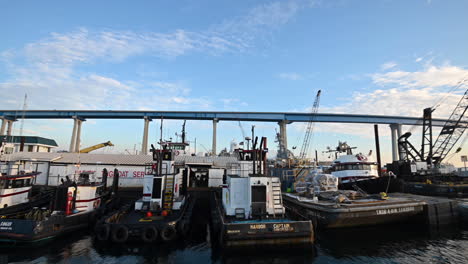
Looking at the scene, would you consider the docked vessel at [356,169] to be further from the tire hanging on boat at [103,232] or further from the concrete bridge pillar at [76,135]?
the concrete bridge pillar at [76,135]

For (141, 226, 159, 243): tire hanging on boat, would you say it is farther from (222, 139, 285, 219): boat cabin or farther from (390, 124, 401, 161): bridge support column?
(390, 124, 401, 161): bridge support column

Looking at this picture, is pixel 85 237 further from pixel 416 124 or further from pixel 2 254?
pixel 416 124

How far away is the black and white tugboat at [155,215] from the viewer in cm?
1288

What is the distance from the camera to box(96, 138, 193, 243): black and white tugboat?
12.9 meters

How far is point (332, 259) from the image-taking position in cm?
1129

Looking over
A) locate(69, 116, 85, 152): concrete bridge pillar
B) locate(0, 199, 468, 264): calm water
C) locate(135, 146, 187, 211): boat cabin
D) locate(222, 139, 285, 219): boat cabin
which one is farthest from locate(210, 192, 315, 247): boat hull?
locate(69, 116, 85, 152): concrete bridge pillar

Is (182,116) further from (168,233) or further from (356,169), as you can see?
(168,233)

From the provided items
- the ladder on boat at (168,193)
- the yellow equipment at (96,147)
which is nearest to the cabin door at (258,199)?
the ladder on boat at (168,193)

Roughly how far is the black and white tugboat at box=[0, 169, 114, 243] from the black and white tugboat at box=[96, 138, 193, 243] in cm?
266

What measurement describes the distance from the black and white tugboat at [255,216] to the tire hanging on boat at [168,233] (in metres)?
2.52

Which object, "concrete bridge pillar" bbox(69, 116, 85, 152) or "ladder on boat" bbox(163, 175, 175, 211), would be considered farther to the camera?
"concrete bridge pillar" bbox(69, 116, 85, 152)

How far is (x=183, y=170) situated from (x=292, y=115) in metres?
46.5

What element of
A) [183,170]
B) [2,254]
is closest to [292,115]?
[183,170]

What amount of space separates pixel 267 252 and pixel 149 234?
21.4ft
